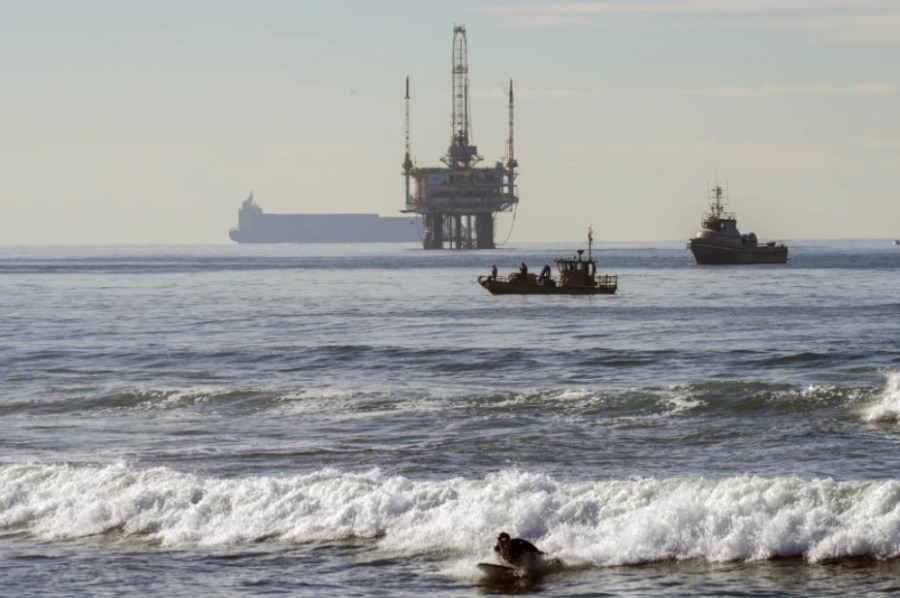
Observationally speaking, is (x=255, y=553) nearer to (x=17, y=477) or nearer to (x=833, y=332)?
(x=17, y=477)

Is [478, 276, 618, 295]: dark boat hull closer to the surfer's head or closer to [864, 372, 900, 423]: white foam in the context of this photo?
[864, 372, 900, 423]: white foam

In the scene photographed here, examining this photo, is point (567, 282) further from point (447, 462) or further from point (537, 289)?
point (447, 462)

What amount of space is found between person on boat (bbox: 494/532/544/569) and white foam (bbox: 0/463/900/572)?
1.73ft

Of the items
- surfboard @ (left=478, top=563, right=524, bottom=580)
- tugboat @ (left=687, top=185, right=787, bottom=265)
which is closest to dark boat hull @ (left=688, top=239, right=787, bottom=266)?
tugboat @ (left=687, top=185, right=787, bottom=265)

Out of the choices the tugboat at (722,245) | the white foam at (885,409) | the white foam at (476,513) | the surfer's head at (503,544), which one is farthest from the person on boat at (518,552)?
the tugboat at (722,245)

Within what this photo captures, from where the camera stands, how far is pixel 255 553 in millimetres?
20484

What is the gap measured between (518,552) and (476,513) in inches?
83.6

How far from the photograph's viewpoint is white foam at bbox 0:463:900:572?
63.8ft

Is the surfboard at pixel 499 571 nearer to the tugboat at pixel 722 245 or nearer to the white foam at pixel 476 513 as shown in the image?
the white foam at pixel 476 513

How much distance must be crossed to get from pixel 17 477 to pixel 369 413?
11312 mm

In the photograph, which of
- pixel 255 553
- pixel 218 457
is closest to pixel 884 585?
pixel 255 553

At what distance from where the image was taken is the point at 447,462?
27.0 metres

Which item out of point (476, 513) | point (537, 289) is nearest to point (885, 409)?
point (476, 513)

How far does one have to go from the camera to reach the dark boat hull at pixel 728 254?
534ft
